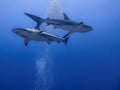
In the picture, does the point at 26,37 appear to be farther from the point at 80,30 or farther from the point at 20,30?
the point at 80,30

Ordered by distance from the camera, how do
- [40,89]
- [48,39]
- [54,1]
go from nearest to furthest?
[48,39] < [54,1] < [40,89]

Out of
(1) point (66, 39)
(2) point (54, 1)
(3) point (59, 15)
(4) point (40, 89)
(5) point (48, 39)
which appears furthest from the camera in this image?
(4) point (40, 89)

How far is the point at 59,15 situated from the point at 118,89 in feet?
101

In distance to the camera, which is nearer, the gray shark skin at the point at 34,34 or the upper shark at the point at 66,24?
the upper shark at the point at 66,24

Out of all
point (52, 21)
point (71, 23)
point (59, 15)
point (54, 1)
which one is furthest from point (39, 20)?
point (54, 1)

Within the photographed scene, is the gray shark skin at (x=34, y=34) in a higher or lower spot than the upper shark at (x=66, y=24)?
lower

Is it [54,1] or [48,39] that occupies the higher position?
[54,1]

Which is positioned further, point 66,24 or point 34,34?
point 34,34

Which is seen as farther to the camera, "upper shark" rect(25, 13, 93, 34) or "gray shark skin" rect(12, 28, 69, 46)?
"gray shark skin" rect(12, 28, 69, 46)

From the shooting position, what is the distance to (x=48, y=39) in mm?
12625

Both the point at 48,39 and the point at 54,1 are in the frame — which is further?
the point at 54,1

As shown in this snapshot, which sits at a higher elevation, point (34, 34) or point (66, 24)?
point (66, 24)

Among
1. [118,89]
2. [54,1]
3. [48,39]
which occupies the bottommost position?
[48,39]

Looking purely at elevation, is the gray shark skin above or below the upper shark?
below
